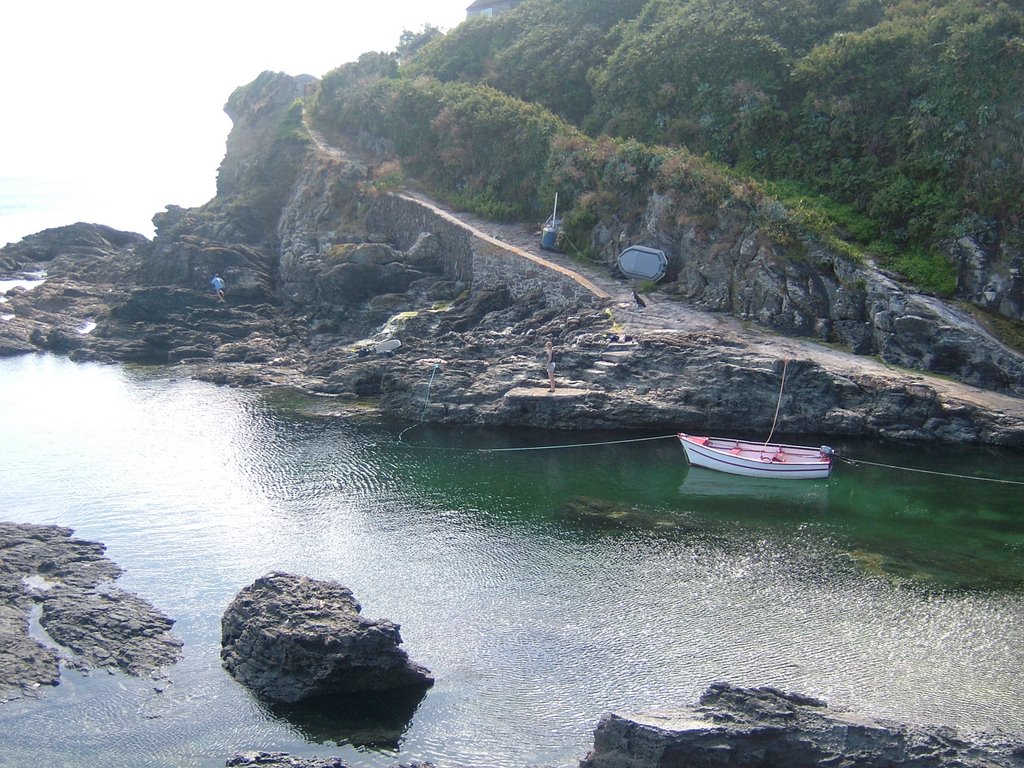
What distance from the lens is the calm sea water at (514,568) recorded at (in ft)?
65.9

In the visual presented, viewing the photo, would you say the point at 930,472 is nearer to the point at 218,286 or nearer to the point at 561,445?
the point at 561,445

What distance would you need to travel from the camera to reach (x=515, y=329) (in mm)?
45844

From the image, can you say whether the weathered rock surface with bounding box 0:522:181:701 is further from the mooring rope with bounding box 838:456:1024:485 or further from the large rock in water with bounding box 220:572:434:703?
the mooring rope with bounding box 838:456:1024:485

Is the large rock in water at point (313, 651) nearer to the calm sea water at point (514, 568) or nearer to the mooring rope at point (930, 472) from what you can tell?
the calm sea water at point (514, 568)

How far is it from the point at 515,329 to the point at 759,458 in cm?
1467

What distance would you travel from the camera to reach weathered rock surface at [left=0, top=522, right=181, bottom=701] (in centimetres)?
2194

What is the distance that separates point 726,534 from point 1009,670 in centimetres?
970

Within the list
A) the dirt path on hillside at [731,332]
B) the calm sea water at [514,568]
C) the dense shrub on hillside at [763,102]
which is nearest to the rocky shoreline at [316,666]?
the calm sea water at [514,568]

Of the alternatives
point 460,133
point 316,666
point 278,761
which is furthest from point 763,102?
point 278,761

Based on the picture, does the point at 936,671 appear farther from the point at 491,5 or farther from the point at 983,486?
the point at 491,5

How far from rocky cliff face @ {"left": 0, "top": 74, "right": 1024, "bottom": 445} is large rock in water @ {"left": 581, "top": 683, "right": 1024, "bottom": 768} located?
74.9ft

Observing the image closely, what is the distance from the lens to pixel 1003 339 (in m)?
38.5

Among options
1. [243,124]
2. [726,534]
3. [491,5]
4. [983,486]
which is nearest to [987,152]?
[983,486]

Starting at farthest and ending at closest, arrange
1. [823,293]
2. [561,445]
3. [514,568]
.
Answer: [823,293] → [561,445] → [514,568]
